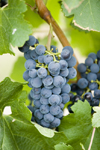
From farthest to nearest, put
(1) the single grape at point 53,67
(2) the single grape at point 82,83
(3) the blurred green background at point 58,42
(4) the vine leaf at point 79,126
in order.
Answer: (3) the blurred green background at point 58,42, (2) the single grape at point 82,83, (4) the vine leaf at point 79,126, (1) the single grape at point 53,67

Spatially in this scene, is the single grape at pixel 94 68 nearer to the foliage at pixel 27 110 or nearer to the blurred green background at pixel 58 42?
the foliage at pixel 27 110

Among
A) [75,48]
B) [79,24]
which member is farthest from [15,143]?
[75,48]

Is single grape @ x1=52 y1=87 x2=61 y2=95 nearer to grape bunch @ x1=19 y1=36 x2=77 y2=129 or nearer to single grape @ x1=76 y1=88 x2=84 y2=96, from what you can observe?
grape bunch @ x1=19 y1=36 x2=77 y2=129

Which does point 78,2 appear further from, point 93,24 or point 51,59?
point 51,59

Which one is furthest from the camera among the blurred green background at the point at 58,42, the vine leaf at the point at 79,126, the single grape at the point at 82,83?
the blurred green background at the point at 58,42

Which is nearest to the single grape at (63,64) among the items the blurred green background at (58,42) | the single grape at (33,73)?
the single grape at (33,73)

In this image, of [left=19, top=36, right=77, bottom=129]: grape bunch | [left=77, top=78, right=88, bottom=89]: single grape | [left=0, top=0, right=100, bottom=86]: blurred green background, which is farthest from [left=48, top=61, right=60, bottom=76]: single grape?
[left=0, top=0, right=100, bottom=86]: blurred green background

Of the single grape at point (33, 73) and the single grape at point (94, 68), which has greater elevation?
the single grape at point (33, 73)

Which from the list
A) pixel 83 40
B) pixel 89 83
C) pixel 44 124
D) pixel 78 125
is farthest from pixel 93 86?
pixel 83 40
